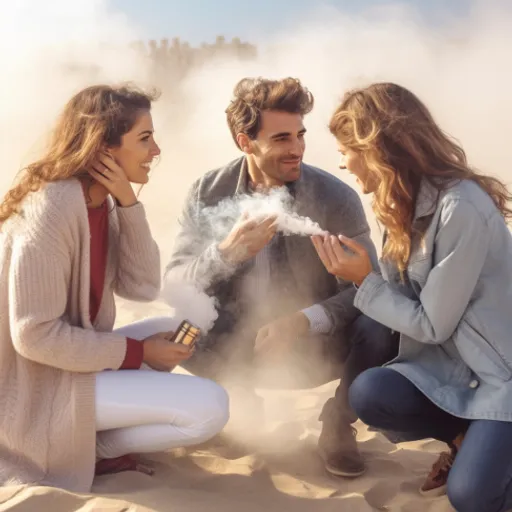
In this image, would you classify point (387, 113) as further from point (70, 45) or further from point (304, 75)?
point (70, 45)

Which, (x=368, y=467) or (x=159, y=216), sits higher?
(x=159, y=216)

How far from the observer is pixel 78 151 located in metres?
2.96

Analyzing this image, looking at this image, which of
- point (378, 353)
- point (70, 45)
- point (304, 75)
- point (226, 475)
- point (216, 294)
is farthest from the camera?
point (70, 45)

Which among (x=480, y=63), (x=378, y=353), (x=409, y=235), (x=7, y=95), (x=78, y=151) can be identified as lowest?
(x=378, y=353)

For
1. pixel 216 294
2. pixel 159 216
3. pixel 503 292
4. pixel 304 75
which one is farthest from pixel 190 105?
pixel 503 292

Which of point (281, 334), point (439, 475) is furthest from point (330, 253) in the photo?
point (439, 475)

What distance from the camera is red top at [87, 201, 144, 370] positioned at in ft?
9.90

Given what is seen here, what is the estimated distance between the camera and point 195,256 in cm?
395

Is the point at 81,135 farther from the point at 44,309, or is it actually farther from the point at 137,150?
the point at 44,309

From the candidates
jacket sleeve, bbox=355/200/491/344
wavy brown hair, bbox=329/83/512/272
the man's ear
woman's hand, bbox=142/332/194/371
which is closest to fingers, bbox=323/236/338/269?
wavy brown hair, bbox=329/83/512/272

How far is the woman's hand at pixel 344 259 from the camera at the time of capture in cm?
306

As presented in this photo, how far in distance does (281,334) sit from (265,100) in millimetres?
1236

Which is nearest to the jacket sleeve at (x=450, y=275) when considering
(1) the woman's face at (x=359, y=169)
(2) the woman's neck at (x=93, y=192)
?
(1) the woman's face at (x=359, y=169)

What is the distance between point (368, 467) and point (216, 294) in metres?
1.14
